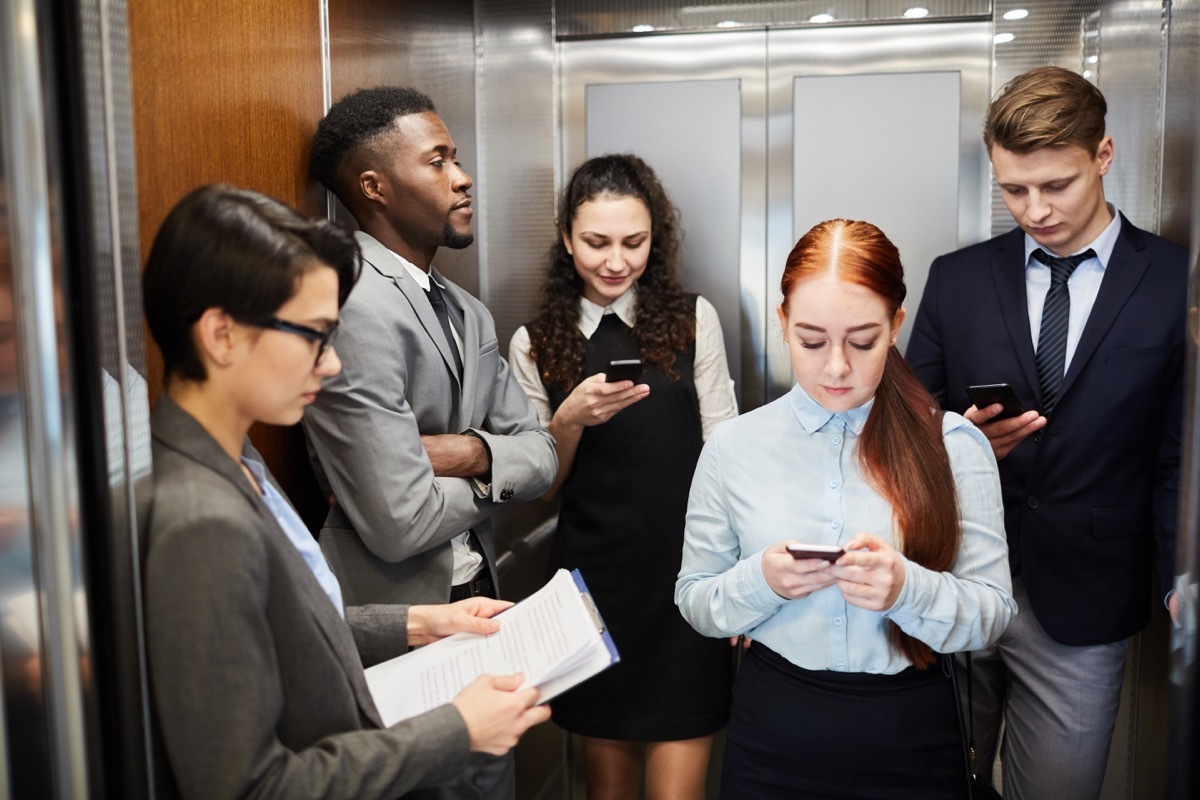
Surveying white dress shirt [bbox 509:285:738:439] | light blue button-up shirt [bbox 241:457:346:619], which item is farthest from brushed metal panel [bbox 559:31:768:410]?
light blue button-up shirt [bbox 241:457:346:619]

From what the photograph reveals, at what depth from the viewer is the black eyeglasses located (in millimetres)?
1475

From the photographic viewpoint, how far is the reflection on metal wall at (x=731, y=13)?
359cm

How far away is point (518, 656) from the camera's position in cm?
179

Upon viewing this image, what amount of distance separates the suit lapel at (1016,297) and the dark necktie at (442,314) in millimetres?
1378

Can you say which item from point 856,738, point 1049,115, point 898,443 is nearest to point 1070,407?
point 1049,115

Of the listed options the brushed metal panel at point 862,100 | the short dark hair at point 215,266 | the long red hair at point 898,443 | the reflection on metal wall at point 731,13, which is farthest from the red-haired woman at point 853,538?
the reflection on metal wall at point 731,13

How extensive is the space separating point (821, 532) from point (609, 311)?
1495 mm

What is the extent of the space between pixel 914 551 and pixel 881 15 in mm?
2300

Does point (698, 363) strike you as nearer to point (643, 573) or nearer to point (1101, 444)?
point (643, 573)

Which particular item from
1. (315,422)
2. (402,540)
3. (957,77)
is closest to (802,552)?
(402,540)

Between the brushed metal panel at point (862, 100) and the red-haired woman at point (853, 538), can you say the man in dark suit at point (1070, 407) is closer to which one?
the red-haired woman at point (853, 538)

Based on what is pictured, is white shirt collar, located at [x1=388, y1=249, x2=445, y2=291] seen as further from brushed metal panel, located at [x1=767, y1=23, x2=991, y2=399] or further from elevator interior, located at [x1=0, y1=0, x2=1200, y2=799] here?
brushed metal panel, located at [x1=767, y1=23, x2=991, y2=399]

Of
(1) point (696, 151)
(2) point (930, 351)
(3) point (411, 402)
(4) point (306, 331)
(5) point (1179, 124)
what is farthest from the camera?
(1) point (696, 151)

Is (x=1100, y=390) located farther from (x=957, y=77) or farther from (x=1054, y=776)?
(x=957, y=77)
